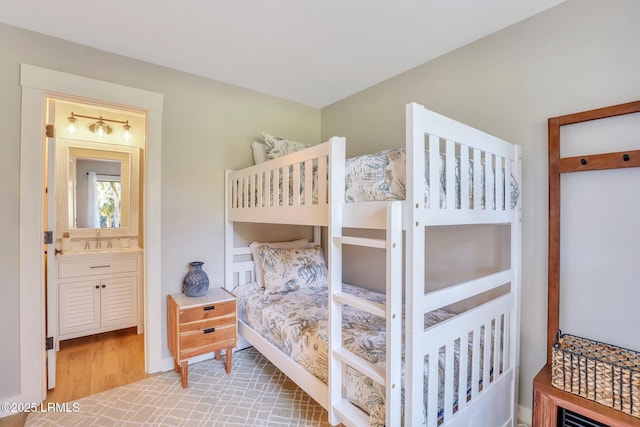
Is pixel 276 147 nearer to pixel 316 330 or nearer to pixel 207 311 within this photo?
pixel 207 311

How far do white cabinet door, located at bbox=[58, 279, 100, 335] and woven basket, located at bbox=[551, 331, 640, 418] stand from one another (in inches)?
143

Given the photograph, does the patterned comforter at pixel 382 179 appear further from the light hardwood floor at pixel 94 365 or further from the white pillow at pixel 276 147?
the light hardwood floor at pixel 94 365

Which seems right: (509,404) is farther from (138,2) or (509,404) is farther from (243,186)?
(138,2)

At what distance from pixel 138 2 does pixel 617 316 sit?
3.02 m

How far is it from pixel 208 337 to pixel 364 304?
1.50 meters

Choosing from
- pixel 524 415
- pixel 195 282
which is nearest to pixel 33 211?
pixel 195 282

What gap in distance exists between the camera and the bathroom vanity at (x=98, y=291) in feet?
9.18

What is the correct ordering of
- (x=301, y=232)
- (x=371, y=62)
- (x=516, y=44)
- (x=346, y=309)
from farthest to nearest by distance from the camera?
1. (x=301, y=232)
2. (x=371, y=62)
3. (x=346, y=309)
4. (x=516, y=44)

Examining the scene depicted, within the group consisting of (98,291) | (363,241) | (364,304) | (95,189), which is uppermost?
(95,189)

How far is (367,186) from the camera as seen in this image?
4.66 ft

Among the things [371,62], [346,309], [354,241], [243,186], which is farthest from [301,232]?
[354,241]

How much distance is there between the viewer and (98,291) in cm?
295

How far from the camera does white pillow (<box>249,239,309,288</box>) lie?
2662 mm

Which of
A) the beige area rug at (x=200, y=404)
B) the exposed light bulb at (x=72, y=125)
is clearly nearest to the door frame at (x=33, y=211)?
the beige area rug at (x=200, y=404)
